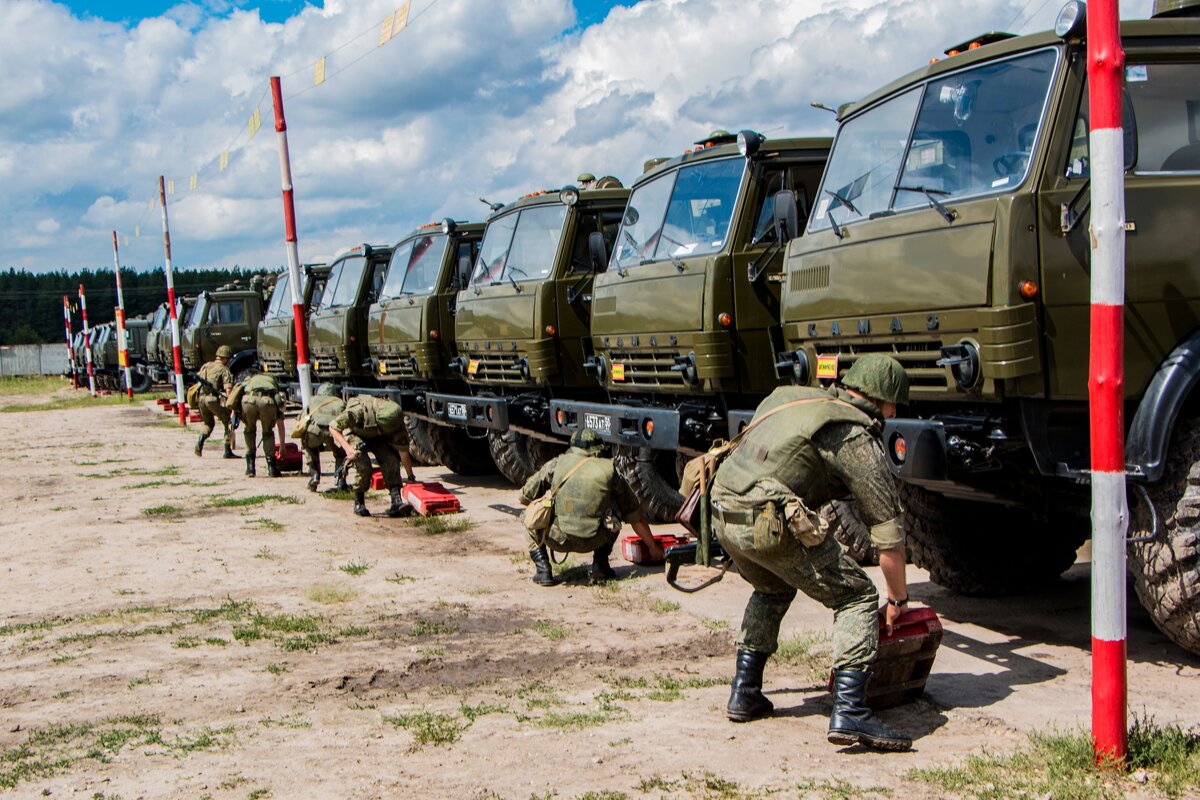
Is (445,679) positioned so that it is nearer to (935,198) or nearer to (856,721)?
(856,721)

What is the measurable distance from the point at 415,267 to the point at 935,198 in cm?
894

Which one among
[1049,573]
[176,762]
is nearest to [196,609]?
[176,762]

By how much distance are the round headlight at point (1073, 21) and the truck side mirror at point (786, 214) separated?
94.8 inches

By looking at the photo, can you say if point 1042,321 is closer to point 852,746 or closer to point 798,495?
point 798,495

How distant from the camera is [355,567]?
8.73 metres

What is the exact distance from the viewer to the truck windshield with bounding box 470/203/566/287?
36.1ft

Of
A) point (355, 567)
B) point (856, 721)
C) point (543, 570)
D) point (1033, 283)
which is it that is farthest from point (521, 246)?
point (856, 721)

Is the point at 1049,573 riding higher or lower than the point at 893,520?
lower

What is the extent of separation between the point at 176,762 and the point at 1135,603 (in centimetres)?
494

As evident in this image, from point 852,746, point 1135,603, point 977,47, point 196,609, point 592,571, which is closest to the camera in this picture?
point 852,746

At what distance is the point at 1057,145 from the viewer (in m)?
5.33

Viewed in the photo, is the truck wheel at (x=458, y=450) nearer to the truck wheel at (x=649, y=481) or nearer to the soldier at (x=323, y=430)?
the soldier at (x=323, y=430)

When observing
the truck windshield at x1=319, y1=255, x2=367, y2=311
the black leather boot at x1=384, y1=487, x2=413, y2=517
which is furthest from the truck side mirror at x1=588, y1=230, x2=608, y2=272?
the truck windshield at x1=319, y1=255, x2=367, y2=311

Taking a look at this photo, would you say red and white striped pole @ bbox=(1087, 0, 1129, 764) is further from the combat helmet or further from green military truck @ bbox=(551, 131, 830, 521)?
green military truck @ bbox=(551, 131, 830, 521)
